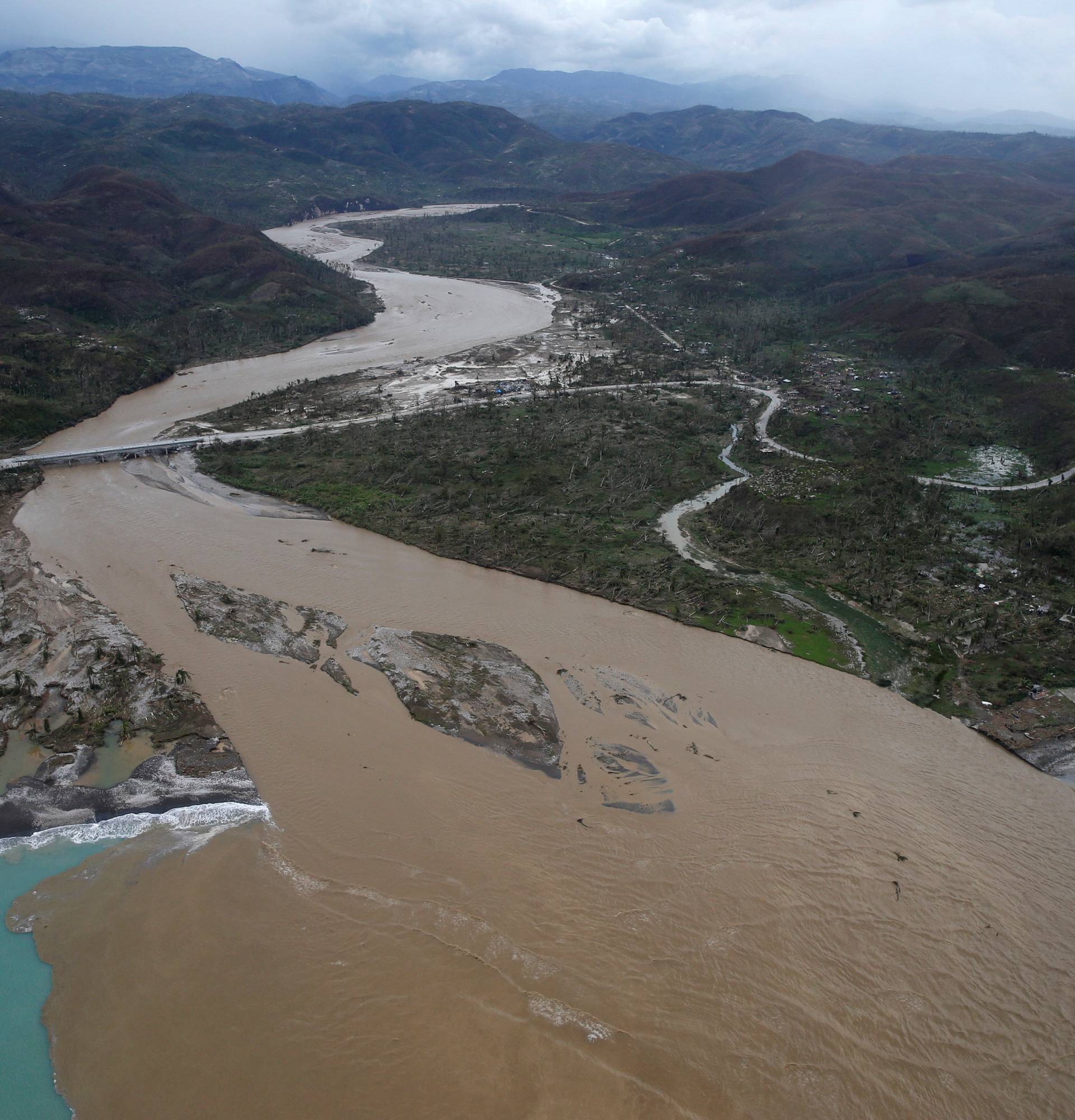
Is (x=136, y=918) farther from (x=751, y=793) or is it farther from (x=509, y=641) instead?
(x=751, y=793)

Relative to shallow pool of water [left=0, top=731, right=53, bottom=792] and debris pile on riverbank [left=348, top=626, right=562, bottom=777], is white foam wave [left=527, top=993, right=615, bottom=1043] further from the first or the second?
shallow pool of water [left=0, top=731, right=53, bottom=792]

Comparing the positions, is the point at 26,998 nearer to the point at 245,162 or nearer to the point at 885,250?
the point at 885,250

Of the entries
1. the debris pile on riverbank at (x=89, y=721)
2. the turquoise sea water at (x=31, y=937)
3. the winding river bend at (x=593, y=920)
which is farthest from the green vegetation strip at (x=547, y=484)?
the turquoise sea water at (x=31, y=937)

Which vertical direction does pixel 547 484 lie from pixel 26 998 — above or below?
above

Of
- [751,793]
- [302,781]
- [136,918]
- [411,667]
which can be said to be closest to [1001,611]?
[751,793]

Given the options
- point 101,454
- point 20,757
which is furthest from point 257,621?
point 101,454

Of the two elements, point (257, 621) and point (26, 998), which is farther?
point (257, 621)
